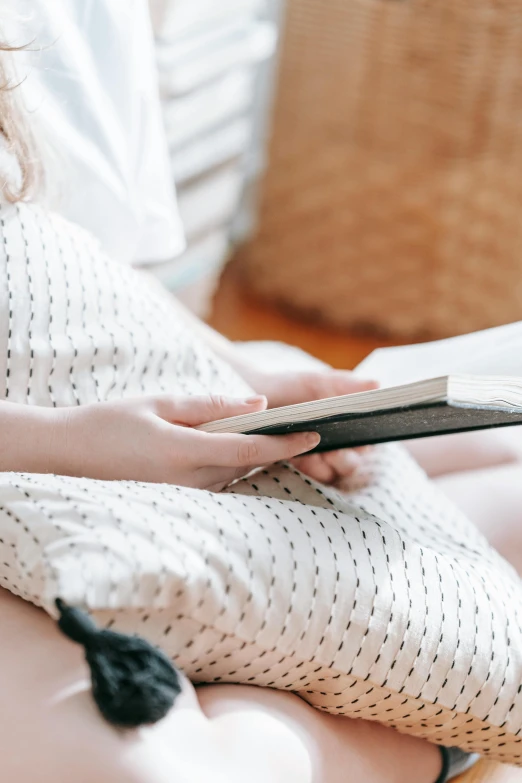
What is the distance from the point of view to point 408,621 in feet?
1.77

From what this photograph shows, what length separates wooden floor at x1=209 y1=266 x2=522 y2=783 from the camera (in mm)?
1602

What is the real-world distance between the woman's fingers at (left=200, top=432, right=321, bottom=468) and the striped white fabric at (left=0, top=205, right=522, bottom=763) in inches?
0.9

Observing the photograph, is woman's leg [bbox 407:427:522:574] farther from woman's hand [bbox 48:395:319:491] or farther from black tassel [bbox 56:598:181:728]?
black tassel [bbox 56:598:181:728]

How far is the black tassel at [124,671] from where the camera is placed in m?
0.42

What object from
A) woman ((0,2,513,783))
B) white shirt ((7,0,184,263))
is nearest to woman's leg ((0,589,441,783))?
woman ((0,2,513,783))

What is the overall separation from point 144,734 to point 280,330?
1.25 m

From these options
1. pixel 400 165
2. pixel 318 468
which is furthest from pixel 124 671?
pixel 400 165

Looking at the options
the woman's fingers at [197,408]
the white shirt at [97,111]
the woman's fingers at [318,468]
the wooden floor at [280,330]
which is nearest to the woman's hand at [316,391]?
the woman's fingers at [318,468]

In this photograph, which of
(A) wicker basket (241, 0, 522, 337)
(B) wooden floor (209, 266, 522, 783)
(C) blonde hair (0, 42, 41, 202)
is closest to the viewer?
(C) blonde hair (0, 42, 41, 202)

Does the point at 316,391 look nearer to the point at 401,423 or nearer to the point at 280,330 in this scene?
the point at 401,423

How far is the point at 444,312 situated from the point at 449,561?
1.02 metres

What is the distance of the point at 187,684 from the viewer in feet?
1.64

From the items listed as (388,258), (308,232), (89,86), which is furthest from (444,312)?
(89,86)

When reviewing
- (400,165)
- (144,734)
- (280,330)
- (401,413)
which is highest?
(401,413)
